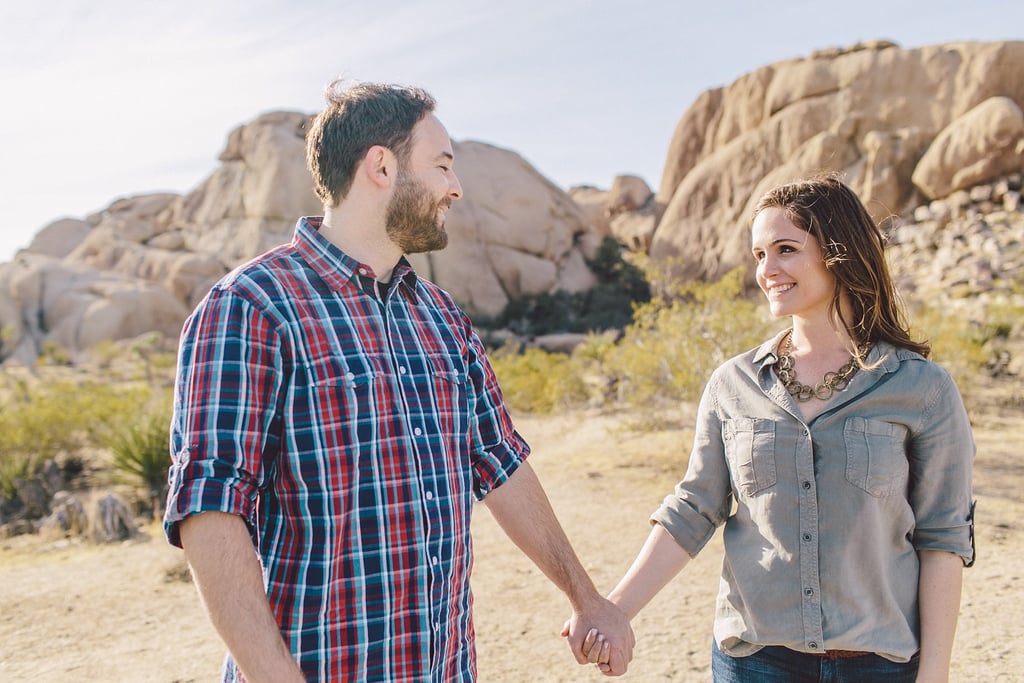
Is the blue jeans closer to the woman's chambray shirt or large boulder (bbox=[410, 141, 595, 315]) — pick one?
the woman's chambray shirt

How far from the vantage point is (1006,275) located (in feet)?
Answer: 67.7

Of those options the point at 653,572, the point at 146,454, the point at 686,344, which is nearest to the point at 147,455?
the point at 146,454

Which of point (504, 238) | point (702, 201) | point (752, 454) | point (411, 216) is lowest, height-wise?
point (752, 454)

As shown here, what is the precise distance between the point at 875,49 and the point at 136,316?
2695cm

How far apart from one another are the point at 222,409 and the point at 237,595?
0.34 metres

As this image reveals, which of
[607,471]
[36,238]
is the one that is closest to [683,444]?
[607,471]

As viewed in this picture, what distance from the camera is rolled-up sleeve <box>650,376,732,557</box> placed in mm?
2354

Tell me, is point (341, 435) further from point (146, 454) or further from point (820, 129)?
point (820, 129)

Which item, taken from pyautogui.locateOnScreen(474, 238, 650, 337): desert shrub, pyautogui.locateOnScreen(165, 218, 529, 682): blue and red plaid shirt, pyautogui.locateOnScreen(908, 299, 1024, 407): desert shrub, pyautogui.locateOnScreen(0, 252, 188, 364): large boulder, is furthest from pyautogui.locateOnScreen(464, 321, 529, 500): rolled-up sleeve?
pyautogui.locateOnScreen(0, 252, 188, 364): large boulder

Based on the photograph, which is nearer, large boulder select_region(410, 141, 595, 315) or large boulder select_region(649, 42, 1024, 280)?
large boulder select_region(649, 42, 1024, 280)

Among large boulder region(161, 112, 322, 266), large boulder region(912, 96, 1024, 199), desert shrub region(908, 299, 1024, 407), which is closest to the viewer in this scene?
desert shrub region(908, 299, 1024, 407)

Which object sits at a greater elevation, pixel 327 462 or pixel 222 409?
pixel 222 409

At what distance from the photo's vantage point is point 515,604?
19.2 ft

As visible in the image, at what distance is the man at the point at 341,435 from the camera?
1650 millimetres
